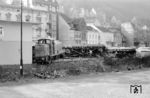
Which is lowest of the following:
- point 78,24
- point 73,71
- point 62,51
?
point 73,71

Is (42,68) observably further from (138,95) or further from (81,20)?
(81,20)

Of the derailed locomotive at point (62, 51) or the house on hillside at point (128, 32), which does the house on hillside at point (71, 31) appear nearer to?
the derailed locomotive at point (62, 51)

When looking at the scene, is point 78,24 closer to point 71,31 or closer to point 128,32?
point 71,31

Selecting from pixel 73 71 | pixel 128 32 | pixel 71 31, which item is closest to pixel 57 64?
pixel 73 71

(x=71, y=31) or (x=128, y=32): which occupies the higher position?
(x=128, y=32)

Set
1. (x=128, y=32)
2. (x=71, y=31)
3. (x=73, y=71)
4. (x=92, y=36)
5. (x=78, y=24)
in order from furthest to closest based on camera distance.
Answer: (x=128, y=32) < (x=92, y=36) < (x=78, y=24) < (x=71, y=31) < (x=73, y=71)

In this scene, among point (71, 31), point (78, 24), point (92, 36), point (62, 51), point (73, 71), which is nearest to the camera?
point (73, 71)

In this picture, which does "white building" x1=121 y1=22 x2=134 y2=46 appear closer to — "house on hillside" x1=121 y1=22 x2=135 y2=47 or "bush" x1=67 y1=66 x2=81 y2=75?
"house on hillside" x1=121 y1=22 x2=135 y2=47

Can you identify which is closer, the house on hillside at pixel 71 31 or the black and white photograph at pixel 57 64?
the black and white photograph at pixel 57 64

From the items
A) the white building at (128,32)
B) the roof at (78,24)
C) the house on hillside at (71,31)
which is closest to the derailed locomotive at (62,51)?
the house on hillside at (71,31)

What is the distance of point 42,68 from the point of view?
29406mm

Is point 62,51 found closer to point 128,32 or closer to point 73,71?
point 73,71

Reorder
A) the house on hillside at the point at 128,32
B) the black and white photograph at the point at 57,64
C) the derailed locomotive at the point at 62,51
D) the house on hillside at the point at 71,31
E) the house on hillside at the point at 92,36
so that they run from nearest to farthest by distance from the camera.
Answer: the black and white photograph at the point at 57,64 → the derailed locomotive at the point at 62,51 → the house on hillside at the point at 71,31 → the house on hillside at the point at 92,36 → the house on hillside at the point at 128,32

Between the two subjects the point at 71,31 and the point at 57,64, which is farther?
the point at 71,31
